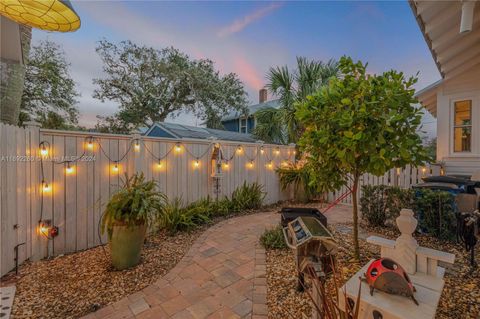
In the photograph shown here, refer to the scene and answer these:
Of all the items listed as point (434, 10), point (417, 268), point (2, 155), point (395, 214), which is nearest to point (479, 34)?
point (434, 10)

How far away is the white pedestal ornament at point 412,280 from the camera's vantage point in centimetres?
116

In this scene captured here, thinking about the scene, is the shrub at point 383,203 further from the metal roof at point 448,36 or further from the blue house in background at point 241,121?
the blue house in background at point 241,121

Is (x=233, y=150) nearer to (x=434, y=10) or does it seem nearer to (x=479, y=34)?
(x=434, y=10)

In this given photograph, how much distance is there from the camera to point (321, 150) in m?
2.33

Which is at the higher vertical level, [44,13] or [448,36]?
[448,36]

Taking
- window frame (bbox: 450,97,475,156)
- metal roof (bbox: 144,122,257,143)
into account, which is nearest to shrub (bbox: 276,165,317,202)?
metal roof (bbox: 144,122,257,143)

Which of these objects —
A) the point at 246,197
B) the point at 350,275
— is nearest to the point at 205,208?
the point at 246,197

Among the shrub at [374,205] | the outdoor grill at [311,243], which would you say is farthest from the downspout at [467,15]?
the outdoor grill at [311,243]

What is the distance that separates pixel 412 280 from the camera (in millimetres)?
1456

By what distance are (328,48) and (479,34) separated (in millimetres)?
4259

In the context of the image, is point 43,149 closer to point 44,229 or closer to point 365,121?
point 44,229

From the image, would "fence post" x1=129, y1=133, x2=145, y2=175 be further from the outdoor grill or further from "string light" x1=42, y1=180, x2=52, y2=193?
the outdoor grill

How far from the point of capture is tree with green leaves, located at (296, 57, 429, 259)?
2000 millimetres

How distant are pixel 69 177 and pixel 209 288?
2.69 meters
